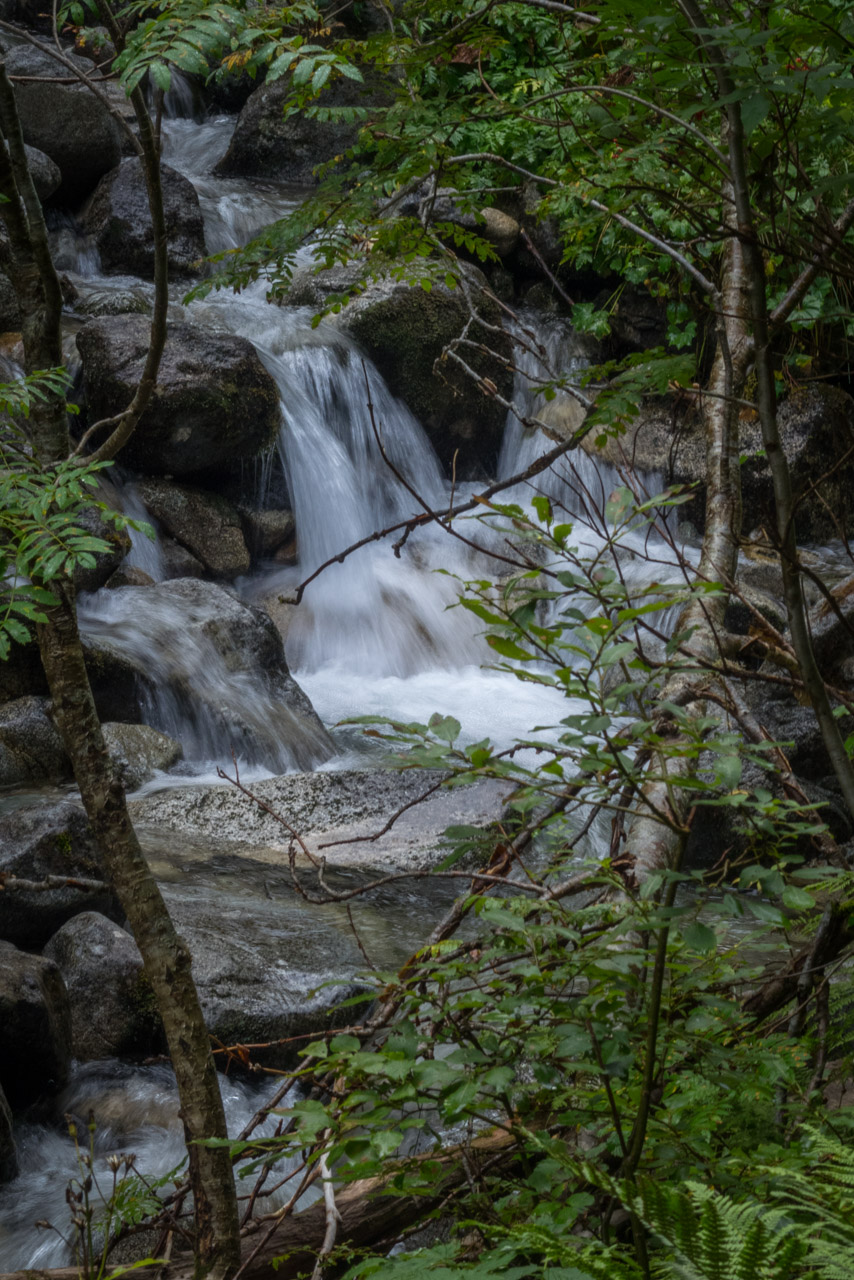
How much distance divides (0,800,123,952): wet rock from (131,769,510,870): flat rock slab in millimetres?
1105

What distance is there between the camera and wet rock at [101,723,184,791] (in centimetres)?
666

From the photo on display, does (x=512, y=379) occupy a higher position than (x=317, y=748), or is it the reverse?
(x=512, y=379)

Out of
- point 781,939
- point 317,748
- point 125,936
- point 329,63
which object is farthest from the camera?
point 317,748

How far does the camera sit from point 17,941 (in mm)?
4508

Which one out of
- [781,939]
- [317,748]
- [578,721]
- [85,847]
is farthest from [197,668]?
[578,721]

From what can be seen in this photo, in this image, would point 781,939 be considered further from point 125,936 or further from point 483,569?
point 483,569

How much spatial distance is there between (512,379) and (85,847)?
9.59 meters

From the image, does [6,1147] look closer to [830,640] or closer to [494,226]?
[830,640]

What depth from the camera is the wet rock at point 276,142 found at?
51.0 ft

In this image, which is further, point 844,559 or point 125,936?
point 844,559

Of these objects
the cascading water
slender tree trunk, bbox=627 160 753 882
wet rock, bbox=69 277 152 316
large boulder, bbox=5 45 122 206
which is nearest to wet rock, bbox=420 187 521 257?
wet rock, bbox=69 277 152 316

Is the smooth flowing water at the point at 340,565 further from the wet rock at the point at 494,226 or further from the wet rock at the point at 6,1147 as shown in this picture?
the wet rock at the point at 6,1147

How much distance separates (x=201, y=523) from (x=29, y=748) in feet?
14.1

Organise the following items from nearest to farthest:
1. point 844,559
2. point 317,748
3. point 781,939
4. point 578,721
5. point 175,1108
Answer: point 578,721
point 175,1108
point 781,939
point 317,748
point 844,559
